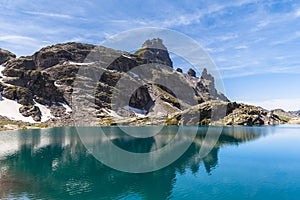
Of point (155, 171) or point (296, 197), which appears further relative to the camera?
point (155, 171)

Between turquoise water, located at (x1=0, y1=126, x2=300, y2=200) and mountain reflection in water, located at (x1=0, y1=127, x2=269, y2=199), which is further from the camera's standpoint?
turquoise water, located at (x1=0, y1=126, x2=300, y2=200)

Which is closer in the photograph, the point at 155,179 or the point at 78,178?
the point at 78,178

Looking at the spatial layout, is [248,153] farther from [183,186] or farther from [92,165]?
[92,165]

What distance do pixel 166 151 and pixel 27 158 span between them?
156 ft

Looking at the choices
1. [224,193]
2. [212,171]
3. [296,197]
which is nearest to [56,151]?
[212,171]

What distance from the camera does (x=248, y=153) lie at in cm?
9088

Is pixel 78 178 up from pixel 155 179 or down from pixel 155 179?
up

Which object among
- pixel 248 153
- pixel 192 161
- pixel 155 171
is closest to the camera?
pixel 155 171

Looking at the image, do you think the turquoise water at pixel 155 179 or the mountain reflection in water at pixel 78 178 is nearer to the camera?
the mountain reflection in water at pixel 78 178

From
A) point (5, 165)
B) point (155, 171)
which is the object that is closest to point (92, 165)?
point (155, 171)

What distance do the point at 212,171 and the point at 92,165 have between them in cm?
3265

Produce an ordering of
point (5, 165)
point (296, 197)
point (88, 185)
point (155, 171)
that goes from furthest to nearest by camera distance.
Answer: point (5, 165)
point (155, 171)
point (88, 185)
point (296, 197)

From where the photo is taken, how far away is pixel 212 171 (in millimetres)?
63344

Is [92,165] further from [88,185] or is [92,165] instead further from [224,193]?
[224,193]
